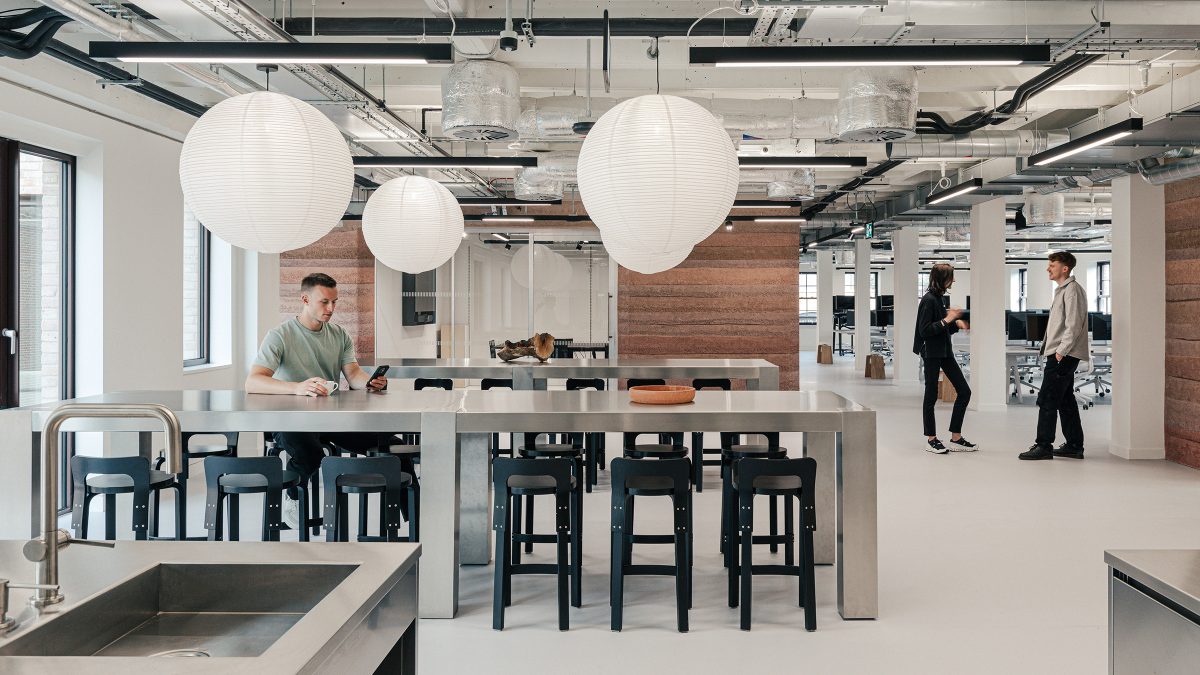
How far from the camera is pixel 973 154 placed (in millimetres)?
8266

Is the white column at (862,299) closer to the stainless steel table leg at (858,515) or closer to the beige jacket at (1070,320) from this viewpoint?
the beige jacket at (1070,320)

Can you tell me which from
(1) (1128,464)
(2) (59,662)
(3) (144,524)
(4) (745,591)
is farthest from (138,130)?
(1) (1128,464)

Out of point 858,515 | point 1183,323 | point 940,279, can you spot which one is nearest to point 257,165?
point 858,515

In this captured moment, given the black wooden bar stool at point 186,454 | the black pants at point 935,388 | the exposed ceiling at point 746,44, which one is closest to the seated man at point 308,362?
the black wooden bar stool at point 186,454

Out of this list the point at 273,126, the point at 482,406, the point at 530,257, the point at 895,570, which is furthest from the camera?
the point at 530,257

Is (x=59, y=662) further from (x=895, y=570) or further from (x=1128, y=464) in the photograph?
(x=1128, y=464)

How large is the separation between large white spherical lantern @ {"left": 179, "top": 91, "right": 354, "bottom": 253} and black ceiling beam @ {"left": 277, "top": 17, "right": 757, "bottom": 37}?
84.7 inches

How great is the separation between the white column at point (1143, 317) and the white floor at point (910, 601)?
→ 1.35 metres

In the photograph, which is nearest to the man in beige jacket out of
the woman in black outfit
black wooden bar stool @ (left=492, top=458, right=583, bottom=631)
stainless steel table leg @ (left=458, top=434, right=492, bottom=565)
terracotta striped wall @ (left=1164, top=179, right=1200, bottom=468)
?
the woman in black outfit

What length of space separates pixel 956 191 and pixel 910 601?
6.96 metres

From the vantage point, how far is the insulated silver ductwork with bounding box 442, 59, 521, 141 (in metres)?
5.70

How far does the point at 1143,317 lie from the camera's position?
836 cm

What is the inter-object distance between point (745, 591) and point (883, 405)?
9.29 metres

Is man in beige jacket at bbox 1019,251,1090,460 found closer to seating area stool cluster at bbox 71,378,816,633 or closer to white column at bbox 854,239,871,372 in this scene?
seating area stool cluster at bbox 71,378,816,633
